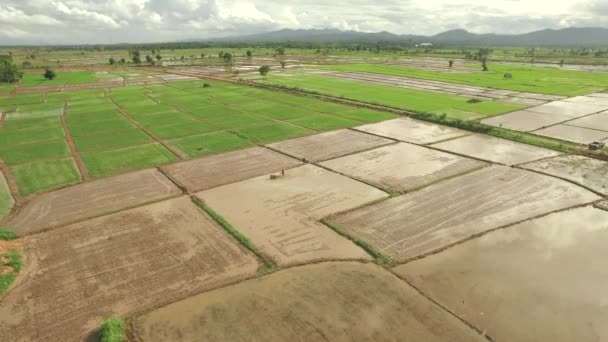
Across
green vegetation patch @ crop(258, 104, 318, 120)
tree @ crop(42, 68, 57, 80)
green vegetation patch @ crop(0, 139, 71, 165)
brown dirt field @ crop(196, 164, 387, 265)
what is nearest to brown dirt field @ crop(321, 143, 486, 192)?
brown dirt field @ crop(196, 164, 387, 265)

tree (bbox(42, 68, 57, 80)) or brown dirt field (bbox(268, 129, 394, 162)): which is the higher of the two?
tree (bbox(42, 68, 57, 80))

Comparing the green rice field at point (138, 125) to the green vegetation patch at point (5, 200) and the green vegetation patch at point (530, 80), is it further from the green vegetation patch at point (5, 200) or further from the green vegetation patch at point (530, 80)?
the green vegetation patch at point (530, 80)

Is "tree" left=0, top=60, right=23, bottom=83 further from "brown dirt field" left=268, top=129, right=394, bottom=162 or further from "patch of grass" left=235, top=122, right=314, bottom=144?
"brown dirt field" left=268, top=129, right=394, bottom=162

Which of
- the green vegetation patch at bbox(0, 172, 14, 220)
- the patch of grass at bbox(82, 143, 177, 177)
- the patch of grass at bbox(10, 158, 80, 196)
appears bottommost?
the green vegetation patch at bbox(0, 172, 14, 220)

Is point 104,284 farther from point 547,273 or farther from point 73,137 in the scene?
point 73,137

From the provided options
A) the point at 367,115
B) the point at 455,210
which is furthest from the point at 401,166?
the point at 367,115

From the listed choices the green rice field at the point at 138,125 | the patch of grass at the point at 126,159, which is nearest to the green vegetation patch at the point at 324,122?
the green rice field at the point at 138,125
